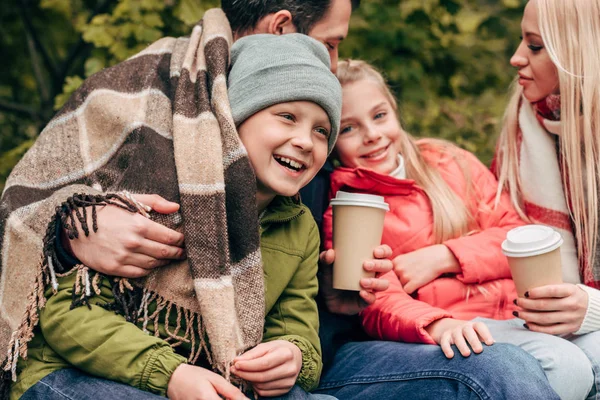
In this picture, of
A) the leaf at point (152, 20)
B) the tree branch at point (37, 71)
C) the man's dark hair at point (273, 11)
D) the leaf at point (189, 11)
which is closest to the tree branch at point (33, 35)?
the tree branch at point (37, 71)

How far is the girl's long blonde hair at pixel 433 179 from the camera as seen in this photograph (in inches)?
111

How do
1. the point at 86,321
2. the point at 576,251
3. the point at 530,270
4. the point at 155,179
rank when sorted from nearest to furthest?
the point at 86,321, the point at 155,179, the point at 530,270, the point at 576,251

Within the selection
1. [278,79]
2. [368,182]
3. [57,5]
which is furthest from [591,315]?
[57,5]

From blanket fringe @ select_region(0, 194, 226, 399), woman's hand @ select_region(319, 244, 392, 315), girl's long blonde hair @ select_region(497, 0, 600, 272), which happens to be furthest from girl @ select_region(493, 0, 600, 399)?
blanket fringe @ select_region(0, 194, 226, 399)

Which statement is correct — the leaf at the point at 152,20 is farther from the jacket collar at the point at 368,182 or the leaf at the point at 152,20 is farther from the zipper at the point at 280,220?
the zipper at the point at 280,220

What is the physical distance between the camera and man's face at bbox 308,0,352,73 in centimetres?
274

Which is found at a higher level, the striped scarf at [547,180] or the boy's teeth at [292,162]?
the boy's teeth at [292,162]

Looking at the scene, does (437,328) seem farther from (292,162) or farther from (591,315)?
(292,162)

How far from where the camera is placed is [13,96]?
4.65 m

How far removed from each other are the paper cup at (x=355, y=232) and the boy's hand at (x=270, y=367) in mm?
391

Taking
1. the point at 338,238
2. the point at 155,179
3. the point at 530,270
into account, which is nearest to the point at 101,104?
the point at 155,179

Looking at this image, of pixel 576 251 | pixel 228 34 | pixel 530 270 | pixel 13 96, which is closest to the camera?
pixel 530 270

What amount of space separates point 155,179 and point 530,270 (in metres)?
1.22

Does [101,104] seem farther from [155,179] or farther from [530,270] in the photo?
[530,270]
